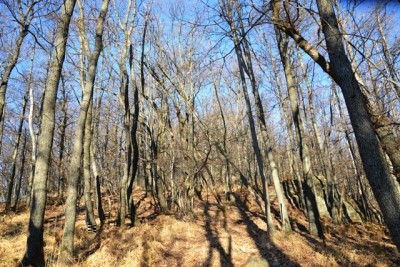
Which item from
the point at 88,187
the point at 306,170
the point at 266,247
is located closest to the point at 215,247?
the point at 266,247

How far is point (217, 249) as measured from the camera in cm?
797

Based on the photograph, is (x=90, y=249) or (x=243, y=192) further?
(x=243, y=192)

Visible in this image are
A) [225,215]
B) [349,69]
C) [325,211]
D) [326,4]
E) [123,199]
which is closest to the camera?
[349,69]

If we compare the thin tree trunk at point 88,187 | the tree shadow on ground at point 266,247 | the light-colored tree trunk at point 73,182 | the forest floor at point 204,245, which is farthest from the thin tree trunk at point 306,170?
the thin tree trunk at point 88,187

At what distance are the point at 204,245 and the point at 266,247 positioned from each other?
1.79 m

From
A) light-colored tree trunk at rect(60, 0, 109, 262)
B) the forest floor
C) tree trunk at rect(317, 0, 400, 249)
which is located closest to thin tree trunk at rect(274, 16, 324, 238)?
the forest floor

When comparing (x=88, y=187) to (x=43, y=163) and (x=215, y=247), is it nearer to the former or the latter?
(x=43, y=163)

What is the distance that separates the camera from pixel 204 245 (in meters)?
8.29

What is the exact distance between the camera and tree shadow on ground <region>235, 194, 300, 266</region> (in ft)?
23.8

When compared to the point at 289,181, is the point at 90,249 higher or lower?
lower

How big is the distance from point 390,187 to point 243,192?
1435 centimetres

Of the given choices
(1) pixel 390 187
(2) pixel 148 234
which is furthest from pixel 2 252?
(1) pixel 390 187

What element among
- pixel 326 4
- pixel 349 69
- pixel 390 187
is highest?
pixel 326 4

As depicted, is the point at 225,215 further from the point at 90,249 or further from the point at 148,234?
the point at 90,249
